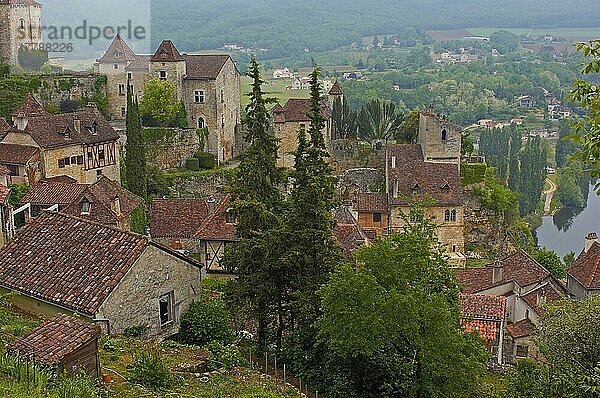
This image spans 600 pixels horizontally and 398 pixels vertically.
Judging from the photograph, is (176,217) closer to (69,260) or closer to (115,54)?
(115,54)

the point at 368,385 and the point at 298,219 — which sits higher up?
the point at 298,219

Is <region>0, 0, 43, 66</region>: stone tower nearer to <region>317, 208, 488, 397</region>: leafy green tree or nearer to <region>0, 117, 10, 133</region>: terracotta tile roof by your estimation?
<region>0, 117, 10, 133</region>: terracotta tile roof

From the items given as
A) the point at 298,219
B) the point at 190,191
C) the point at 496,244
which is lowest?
the point at 496,244

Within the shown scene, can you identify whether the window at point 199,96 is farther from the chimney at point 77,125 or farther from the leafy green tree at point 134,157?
the chimney at point 77,125

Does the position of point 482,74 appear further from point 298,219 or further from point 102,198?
point 298,219

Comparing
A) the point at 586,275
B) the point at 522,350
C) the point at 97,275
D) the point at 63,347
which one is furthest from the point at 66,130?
the point at 63,347

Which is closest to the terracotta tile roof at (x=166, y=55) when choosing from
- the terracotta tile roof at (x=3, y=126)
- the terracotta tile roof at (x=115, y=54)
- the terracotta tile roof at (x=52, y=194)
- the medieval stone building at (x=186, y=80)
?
the medieval stone building at (x=186, y=80)

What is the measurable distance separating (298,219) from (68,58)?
131 feet

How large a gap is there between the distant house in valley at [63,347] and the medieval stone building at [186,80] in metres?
38.4

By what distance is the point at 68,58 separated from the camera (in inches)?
2060

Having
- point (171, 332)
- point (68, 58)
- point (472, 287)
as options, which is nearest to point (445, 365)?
point (171, 332)

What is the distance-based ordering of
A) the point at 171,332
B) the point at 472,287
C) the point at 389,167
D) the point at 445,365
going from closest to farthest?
the point at 445,365
the point at 171,332
the point at 472,287
the point at 389,167

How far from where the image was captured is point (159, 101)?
4809 cm

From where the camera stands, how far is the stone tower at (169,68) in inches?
1922
